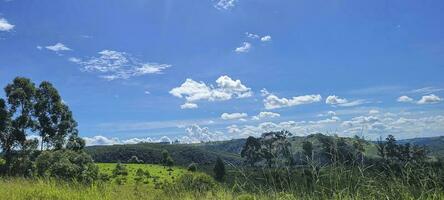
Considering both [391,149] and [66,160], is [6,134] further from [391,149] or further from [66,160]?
[391,149]

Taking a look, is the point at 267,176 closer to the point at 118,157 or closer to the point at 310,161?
the point at 310,161

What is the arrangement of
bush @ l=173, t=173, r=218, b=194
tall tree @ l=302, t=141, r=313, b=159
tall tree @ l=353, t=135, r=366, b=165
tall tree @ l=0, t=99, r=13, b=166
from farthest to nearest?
1. tall tree @ l=0, t=99, r=13, b=166
2. bush @ l=173, t=173, r=218, b=194
3. tall tree @ l=302, t=141, r=313, b=159
4. tall tree @ l=353, t=135, r=366, b=165

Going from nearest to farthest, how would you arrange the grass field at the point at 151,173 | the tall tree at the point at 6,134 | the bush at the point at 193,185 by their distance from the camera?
the bush at the point at 193,185
the tall tree at the point at 6,134
the grass field at the point at 151,173

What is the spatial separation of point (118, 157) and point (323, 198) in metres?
198

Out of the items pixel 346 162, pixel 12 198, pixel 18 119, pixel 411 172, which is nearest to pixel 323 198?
pixel 346 162

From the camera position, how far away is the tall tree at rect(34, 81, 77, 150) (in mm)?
52344

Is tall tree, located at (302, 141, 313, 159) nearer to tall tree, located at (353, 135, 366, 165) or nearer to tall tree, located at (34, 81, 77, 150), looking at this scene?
tall tree, located at (353, 135, 366, 165)

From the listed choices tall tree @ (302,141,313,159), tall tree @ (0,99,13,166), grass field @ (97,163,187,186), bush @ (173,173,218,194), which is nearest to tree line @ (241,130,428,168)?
tall tree @ (302,141,313,159)

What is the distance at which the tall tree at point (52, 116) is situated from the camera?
2061 inches

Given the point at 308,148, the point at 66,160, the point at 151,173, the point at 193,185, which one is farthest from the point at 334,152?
the point at 151,173

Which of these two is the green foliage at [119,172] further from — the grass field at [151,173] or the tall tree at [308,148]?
the tall tree at [308,148]

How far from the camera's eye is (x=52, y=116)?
175ft

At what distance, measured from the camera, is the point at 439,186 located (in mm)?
6059

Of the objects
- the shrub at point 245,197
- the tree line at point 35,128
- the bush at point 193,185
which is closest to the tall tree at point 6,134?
the tree line at point 35,128
